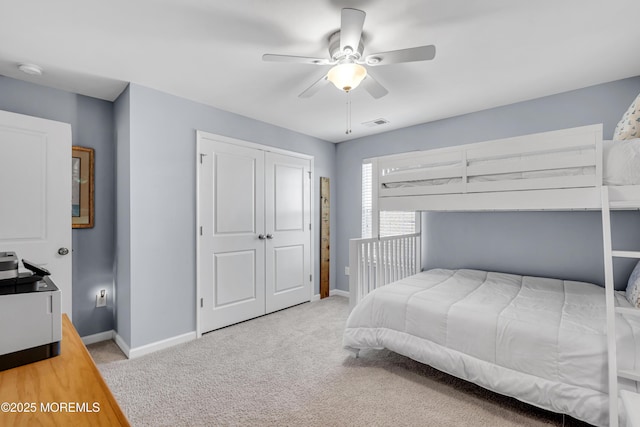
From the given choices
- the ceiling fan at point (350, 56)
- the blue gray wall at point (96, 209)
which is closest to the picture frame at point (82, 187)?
the blue gray wall at point (96, 209)

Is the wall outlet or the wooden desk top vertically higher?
the wooden desk top

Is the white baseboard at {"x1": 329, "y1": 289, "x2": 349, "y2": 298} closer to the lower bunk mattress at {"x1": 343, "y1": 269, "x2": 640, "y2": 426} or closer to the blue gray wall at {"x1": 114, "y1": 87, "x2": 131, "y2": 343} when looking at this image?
the lower bunk mattress at {"x1": 343, "y1": 269, "x2": 640, "y2": 426}

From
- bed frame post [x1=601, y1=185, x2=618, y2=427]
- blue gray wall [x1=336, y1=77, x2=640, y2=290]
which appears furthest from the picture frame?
bed frame post [x1=601, y1=185, x2=618, y2=427]

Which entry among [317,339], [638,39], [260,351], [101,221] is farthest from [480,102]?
[101,221]

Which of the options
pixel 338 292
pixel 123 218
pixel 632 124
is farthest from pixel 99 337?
pixel 632 124

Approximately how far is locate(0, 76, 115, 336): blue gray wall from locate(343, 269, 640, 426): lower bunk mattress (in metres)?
2.37

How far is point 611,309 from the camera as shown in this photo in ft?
5.01

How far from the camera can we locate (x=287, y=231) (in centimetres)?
392

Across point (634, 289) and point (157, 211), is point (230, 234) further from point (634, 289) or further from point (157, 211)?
point (634, 289)

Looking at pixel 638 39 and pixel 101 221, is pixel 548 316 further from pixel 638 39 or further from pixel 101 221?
pixel 101 221

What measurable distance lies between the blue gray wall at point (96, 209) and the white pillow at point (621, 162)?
387 cm

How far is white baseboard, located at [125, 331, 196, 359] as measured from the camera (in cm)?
258

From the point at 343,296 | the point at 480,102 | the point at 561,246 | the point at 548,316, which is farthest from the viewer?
the point at 343,296

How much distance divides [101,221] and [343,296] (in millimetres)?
3114
